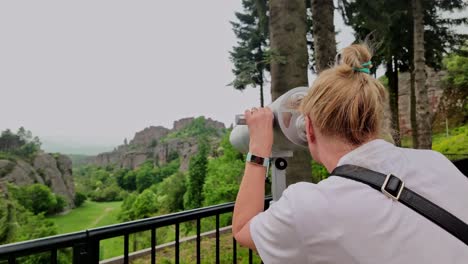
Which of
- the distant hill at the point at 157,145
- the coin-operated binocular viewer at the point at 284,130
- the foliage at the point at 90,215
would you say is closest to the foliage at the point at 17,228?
the coin-operated binocular viewer at the point at 284,130

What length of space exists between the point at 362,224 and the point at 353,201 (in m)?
0.04

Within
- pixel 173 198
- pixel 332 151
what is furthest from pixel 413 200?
pixel 173 198

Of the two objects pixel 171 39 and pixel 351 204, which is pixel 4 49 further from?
pixel 351 204

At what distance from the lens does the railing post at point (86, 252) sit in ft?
3.06

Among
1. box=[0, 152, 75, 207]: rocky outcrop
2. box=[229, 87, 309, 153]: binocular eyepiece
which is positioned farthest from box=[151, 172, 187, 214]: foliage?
box=[229, 87, 309, 153]: binocular eyepiece

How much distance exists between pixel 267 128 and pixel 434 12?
29.8 feet

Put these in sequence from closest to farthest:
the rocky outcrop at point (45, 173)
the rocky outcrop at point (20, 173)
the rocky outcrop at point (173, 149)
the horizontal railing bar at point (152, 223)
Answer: the horizontal railing bar at point (152, 223) < the rocky outcrop at point (20, 173) < the rocky outcrop at point (45, 173) < the rocky outcrop at point (173, 149)

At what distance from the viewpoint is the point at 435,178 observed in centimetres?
61

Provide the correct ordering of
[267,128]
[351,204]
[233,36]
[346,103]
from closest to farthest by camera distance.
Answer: [351,204]
[346,103]
[267,128]
[233,36]

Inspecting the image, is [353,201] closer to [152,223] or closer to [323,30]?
[152,223]

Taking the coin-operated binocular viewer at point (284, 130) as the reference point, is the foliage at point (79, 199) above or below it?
below

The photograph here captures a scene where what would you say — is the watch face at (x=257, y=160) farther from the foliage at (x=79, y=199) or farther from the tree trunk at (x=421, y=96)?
the foliage at (x=79, y=199)

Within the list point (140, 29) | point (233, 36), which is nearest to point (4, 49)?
point (140, 29)

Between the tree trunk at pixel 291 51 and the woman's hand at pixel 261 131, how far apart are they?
5.28ft
